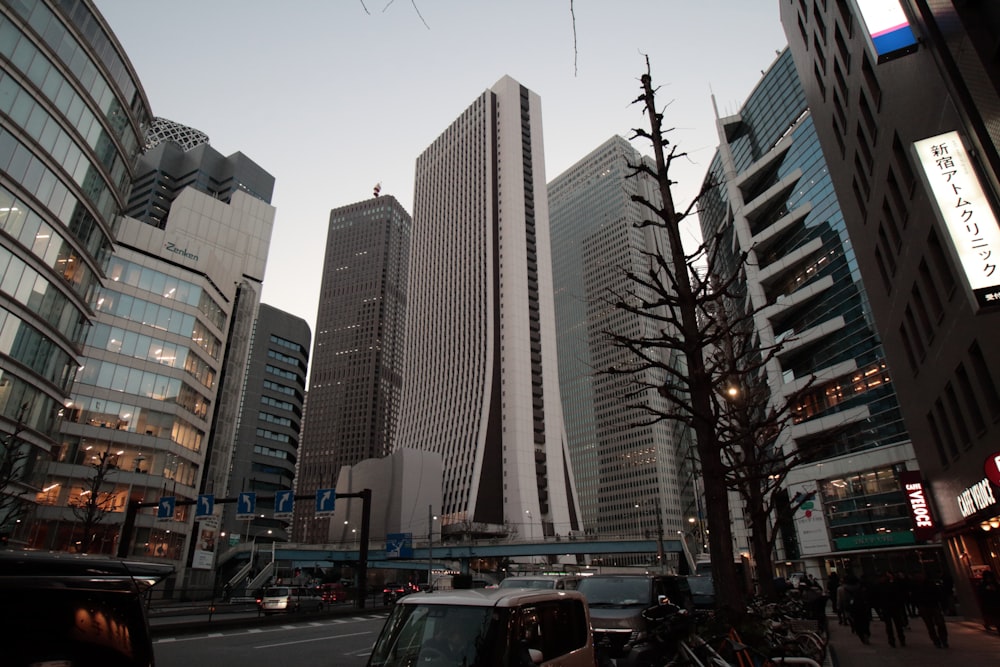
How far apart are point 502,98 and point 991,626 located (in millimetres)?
141142

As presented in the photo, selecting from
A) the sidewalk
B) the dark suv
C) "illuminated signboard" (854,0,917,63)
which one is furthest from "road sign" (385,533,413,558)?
"illuminated signboard" (854,0,917,63)

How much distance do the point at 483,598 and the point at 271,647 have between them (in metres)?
13.2

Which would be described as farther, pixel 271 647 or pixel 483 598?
pixel 271 647

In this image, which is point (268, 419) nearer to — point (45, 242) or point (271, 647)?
point (45, 242)

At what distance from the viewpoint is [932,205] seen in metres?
11.1

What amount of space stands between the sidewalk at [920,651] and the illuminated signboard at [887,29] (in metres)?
13.1

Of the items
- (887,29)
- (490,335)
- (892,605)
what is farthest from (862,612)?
(490,335)

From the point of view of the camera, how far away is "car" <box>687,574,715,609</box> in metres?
20.1

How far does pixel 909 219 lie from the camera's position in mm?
18625

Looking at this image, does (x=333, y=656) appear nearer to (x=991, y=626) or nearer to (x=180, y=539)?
(x=991, y=626)

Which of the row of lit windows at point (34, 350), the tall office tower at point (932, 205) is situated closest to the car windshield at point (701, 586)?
the tall office tower at point (932, 205)

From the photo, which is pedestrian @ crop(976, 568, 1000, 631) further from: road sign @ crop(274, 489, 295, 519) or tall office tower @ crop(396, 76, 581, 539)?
tall office tower @ crop(396, 76, 581, 539)

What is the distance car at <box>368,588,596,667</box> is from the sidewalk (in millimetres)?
9658

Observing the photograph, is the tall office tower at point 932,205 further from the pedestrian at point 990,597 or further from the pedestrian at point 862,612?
the pedestrian at point 862,612
